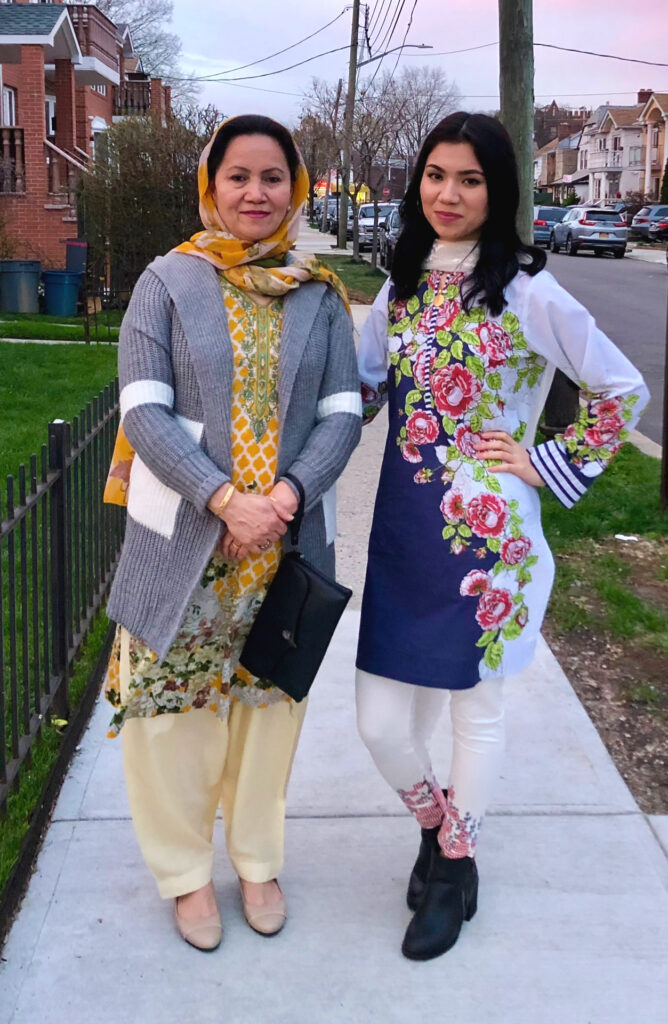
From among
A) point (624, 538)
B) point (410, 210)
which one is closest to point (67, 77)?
point (624, 538)

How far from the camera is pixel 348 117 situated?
33312 mm

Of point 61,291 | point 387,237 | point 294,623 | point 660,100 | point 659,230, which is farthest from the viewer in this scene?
point 660,100

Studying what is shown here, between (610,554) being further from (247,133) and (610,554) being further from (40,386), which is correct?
(40,386)

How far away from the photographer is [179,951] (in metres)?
2.65

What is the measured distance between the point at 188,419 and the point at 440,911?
4.18ft

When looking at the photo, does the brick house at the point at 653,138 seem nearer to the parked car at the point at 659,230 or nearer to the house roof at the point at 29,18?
the parked car at the point at 659,230

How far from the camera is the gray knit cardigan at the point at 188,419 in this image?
2.38 meters

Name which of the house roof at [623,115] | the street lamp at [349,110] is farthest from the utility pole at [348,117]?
the house roof at [623,115]

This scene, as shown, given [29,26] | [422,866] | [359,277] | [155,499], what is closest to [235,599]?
[155,499]

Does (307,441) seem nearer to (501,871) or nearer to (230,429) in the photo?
(230,429)

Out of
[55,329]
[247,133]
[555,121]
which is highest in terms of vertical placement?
[555,121]

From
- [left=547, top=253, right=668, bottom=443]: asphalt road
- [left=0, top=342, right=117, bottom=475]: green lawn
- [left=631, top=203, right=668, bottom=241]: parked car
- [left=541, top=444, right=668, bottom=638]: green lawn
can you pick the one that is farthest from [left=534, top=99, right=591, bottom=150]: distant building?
[left=541, top=444, right=668, bottom=638]: green lawn

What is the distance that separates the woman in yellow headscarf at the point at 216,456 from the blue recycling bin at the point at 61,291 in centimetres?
1409

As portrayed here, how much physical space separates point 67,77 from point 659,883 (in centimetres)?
2294
